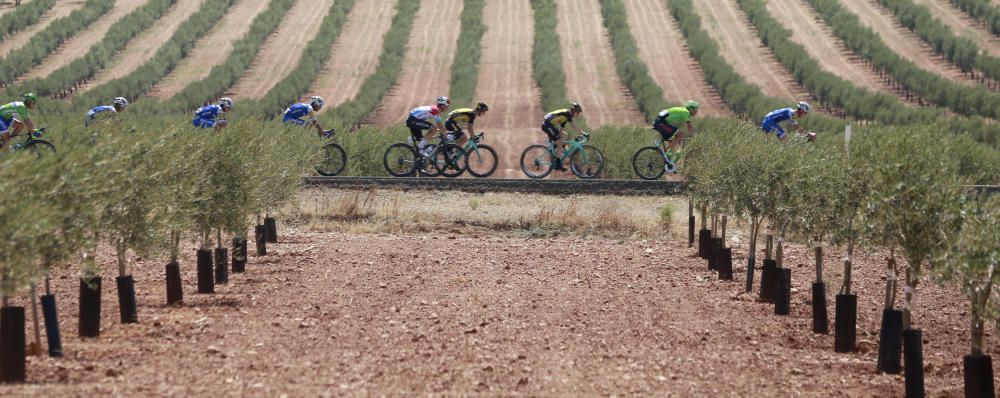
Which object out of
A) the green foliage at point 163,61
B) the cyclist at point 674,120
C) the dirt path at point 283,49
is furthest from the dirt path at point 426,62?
the cyclist at point 674,120

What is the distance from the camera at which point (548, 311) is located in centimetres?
1539

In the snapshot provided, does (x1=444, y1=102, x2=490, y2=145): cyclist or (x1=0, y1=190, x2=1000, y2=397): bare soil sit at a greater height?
(x1=444, y1=102, x2=490, y2=145): cyclist

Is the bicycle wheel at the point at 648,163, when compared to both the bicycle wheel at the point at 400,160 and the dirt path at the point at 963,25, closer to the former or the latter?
the bicycle wheel at the point at 400,160

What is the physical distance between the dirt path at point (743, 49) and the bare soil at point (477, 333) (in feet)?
99.9

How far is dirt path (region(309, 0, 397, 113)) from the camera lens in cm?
5325

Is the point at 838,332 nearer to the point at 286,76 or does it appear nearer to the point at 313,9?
the point at 286,76

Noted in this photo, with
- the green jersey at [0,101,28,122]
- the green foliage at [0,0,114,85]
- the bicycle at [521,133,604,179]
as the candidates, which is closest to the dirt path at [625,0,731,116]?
the bicycle at [521,133,604,179]

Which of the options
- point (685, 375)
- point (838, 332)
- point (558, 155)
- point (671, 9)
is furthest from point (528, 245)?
point (671, 9)

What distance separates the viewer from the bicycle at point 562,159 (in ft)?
88.1

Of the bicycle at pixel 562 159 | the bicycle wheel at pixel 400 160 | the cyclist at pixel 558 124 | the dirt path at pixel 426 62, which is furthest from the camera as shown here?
the dirt path at pixel 426 62

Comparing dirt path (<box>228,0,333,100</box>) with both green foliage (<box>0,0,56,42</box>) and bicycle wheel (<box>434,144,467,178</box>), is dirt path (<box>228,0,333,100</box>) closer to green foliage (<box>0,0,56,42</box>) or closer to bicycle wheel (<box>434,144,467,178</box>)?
green foliage (<box>0,0,56,42</box>)

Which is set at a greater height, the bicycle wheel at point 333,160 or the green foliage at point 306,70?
the green foliage at point 306,70

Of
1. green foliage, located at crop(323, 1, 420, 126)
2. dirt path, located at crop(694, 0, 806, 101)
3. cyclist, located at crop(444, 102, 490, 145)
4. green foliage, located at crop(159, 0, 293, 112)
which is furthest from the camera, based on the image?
dirt path, located at crop(694, 0, 806, 101)

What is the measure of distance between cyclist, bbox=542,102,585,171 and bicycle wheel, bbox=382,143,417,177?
9.56ft
